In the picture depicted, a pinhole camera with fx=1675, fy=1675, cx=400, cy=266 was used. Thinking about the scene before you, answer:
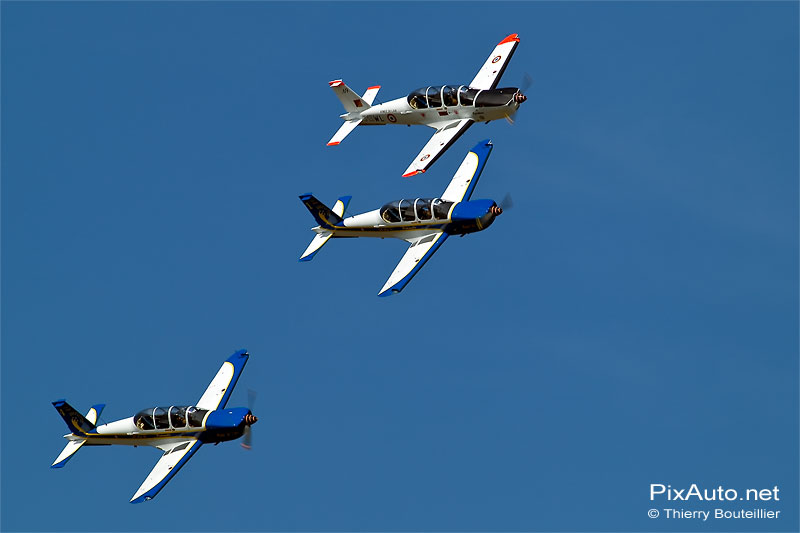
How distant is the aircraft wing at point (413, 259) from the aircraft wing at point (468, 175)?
256 centimetres

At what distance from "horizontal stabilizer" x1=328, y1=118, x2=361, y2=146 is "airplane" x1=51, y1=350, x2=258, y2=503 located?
1374 centimetres

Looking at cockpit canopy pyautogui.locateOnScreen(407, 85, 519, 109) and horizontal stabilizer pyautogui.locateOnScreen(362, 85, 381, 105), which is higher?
horizontal stabilizer pyautogui.locateOnScreen(362, 85, 381, 105)

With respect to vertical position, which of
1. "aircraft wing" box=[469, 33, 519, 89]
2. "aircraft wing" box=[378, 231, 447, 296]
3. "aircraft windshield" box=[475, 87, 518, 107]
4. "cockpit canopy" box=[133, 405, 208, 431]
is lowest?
"cockpit canopy" box=[133, 405, 208, 431]

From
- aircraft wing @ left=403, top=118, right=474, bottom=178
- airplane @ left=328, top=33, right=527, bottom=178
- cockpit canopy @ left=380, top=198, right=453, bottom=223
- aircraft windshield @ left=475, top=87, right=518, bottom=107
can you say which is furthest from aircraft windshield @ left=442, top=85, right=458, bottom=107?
cockpit canopy @ left=380, top=198, right=453, bottom=223

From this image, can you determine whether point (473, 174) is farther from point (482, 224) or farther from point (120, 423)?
point (120, 423)

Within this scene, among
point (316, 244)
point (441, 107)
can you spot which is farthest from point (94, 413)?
point (441, 107)

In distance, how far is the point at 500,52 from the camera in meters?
93.2

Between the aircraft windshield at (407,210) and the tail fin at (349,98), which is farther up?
the tail fin at (349,98)

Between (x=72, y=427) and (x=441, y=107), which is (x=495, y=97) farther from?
(x=72, y=427)

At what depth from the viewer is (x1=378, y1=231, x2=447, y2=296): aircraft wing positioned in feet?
265

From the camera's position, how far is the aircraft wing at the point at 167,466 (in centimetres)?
7694

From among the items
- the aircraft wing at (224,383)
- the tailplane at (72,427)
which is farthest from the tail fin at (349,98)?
the tailplane at (72,427)

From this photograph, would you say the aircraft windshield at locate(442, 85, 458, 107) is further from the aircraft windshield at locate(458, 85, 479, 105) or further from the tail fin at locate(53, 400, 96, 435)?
the tail fin at locate(53, 400, 96, 435)

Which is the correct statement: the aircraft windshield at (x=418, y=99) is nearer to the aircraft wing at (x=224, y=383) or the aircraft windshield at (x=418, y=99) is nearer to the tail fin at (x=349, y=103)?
the tail fin at (x=349, y=103)
